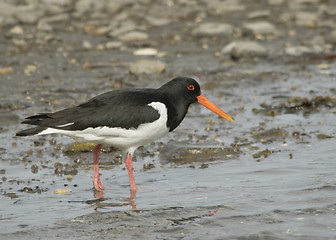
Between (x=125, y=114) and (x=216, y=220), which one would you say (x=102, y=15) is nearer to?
(x=125, y=114)

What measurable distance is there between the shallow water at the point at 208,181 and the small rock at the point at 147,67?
1.64m

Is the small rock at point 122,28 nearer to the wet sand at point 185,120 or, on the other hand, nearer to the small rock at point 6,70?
the wet sand at point 185,120

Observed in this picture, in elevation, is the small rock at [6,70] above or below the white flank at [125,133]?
above

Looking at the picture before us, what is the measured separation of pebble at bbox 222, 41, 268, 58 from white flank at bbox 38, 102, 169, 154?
609 cm

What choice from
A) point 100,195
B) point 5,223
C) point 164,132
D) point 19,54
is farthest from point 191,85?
point 19,54

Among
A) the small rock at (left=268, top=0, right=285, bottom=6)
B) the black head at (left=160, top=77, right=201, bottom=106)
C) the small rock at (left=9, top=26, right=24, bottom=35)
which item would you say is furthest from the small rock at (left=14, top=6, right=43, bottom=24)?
the black head at (left=160, top=77, right=201, bottom=106)

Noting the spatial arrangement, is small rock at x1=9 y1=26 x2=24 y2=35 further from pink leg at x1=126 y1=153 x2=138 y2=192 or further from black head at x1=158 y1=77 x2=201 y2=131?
pink leg at x1=126 y1=153 x2=138 y2=192

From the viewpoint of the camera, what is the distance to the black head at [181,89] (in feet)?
21.8

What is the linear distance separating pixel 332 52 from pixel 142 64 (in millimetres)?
4373

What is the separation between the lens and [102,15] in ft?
46.7

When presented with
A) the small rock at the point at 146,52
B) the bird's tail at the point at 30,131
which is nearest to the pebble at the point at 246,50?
the small rock at the point at 146,52

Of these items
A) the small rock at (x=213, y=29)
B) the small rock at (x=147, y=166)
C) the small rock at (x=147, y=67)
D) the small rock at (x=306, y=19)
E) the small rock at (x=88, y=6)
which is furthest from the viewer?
the small rock at (x=88, y=6)

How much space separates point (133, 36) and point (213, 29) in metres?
1.92

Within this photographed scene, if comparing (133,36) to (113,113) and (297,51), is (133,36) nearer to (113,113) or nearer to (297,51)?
(297,51)
